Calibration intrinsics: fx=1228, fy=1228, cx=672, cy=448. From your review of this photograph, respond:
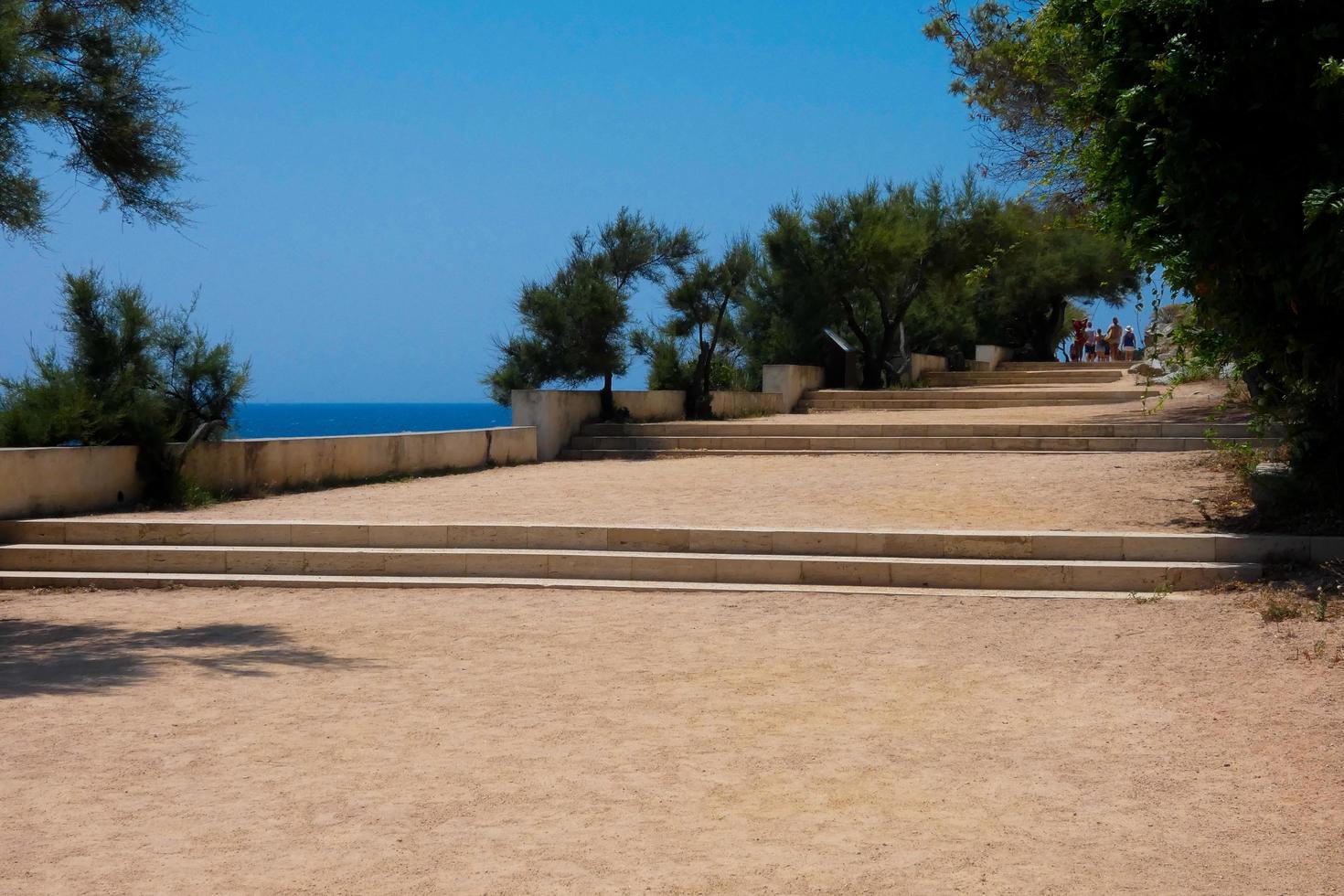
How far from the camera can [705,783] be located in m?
5.17

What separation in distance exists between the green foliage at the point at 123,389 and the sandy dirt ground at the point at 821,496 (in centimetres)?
95

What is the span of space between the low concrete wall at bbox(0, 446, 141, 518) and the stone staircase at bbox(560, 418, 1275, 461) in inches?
299

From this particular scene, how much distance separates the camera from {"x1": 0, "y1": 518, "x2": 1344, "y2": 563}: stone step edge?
9.05 meters

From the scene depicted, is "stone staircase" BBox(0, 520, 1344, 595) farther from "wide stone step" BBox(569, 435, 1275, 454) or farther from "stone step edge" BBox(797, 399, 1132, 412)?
Result: "stone step edge" BBox(797, 399, 1132, 412)

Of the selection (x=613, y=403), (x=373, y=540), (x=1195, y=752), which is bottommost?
(x=1195, y=752)

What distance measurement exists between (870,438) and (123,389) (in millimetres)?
10337

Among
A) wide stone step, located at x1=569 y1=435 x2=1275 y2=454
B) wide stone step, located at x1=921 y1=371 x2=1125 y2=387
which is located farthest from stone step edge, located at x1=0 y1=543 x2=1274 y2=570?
wide stone step, located at x1=921 y1=371 x2=1125 y2=387

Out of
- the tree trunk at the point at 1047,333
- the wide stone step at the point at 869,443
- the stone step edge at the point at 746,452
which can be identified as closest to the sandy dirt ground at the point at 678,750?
the stone step edge at the point at 746,452

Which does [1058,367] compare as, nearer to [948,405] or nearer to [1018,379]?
[1018,379]

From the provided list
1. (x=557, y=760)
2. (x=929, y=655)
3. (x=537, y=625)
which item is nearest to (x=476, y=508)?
(x=537, y=625)

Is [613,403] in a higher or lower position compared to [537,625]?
higher

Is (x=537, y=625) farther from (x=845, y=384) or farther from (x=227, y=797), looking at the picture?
(x=845, y=384)

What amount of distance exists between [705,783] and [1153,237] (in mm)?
6240

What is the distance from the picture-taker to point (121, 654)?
7.59m
